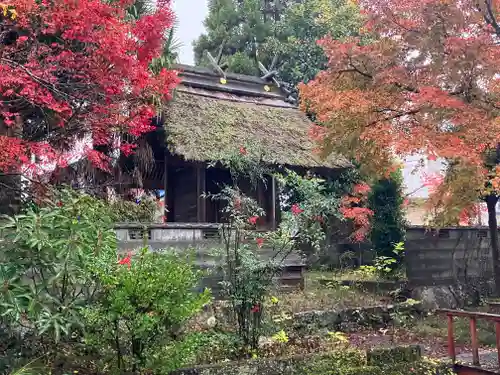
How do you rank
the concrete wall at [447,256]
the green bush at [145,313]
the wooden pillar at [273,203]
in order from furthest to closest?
1. the wooden pillar at [273,203]
2. the concrete wall at [447,256]
3. the green bush at [145,313]

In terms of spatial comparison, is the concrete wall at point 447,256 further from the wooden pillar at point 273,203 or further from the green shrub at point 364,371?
the green shrub at point 364,371

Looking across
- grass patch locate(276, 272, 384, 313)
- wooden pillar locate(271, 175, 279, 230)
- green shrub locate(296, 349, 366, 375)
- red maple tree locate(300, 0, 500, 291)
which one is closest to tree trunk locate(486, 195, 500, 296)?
red maple tree locate(300, 0, 500, 291)

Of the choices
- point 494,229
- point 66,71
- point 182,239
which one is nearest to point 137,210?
point 182,239

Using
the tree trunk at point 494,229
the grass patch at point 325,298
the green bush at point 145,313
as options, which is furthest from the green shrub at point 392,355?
the tree trunk at point 494,229

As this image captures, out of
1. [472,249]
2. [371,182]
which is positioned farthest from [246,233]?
[371,182]

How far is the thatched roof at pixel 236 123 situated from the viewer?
12523 mm

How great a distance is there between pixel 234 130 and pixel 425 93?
265 inches

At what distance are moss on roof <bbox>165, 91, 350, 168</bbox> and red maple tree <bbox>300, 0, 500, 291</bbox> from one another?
2974mm

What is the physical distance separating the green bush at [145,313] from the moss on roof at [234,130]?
7.24m

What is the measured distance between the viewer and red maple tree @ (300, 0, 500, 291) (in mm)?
7906

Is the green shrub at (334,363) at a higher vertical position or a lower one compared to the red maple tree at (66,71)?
lower

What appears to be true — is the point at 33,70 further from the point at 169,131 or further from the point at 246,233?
the point at 169,131

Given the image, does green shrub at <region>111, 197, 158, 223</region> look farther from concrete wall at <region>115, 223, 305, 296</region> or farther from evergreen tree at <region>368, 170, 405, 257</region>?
evergreen tree at <region>368, 170, 405, 257</region>

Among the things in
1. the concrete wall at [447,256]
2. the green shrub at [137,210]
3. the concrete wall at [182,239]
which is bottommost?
the concrete wall at [447,256]
